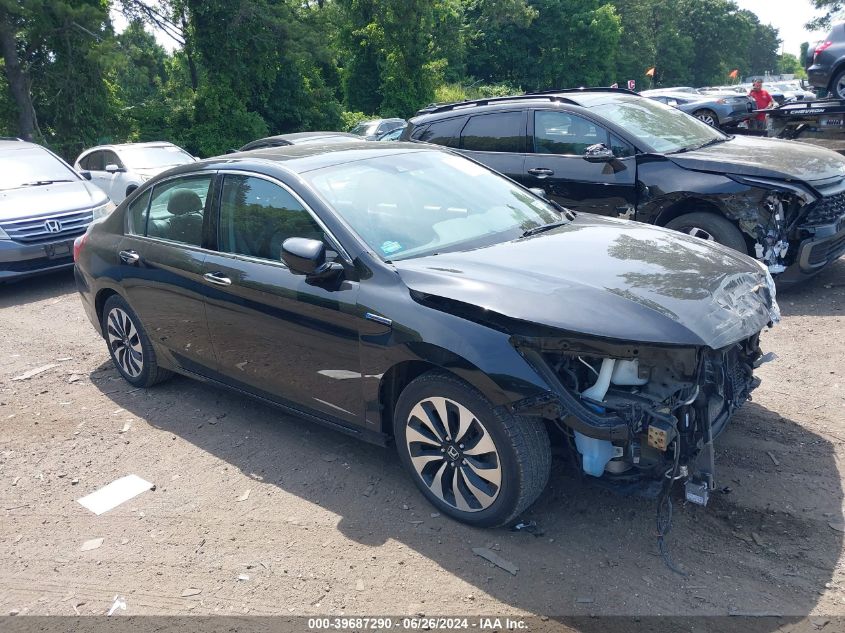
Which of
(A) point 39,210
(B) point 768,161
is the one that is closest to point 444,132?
(B) point 768,161

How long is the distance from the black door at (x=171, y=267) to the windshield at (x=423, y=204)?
1028 millimetres

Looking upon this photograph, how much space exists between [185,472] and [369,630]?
193 cm

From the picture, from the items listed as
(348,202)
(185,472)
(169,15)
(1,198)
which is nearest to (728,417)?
(348,202)

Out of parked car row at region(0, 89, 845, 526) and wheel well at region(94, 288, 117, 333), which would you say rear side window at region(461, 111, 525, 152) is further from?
wheel well at region(94, 288, 117, 333)

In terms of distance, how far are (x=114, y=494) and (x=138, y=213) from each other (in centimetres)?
215

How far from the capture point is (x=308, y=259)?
3.82 meters

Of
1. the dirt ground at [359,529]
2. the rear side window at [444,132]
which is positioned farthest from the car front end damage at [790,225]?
the rear side window at [444,132]

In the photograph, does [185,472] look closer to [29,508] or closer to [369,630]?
[29,508]

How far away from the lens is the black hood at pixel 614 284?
3248 mm

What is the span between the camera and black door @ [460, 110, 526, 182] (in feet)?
26.0

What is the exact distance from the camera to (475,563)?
3424mm

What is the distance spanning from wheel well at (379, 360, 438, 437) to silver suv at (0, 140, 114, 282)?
6.69 m

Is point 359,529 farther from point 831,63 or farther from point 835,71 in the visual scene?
point 835,71

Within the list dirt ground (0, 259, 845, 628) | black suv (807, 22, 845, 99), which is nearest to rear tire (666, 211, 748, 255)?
dirt ground (0, 259, 845, 628)
